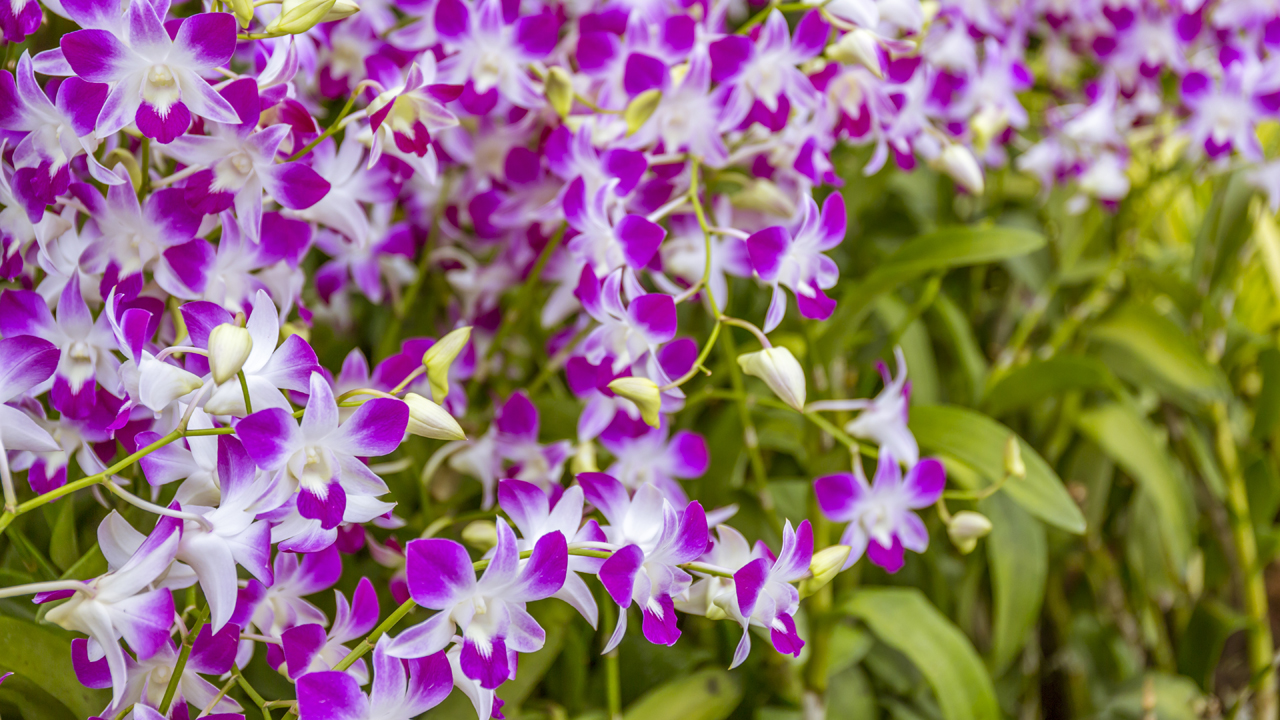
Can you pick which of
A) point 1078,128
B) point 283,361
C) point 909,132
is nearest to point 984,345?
point 1078,128

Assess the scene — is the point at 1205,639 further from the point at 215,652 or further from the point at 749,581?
the point at 215,652

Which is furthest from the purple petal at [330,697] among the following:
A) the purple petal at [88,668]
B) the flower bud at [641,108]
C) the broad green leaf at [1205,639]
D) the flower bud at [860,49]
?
the broad green leaf at [1205,639]

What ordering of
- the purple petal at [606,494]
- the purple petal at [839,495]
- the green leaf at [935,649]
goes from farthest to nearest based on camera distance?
the green leaf at [935,649]
the purple petal at [839,495]
the purple petal at [606,494]

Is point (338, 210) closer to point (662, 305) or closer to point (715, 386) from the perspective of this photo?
point (662, 305)

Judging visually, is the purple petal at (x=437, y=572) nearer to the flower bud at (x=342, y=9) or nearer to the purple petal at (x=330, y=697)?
the purple petal at (x=330, y=697)

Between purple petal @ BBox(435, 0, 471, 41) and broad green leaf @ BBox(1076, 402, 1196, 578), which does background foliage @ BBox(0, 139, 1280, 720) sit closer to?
broad green leaf @ BBox(1076, 402, 1196, 578)

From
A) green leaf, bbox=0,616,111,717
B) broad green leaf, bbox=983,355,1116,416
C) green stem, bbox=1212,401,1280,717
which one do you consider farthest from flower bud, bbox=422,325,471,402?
green stem, bbox=1212,401,1280,717
